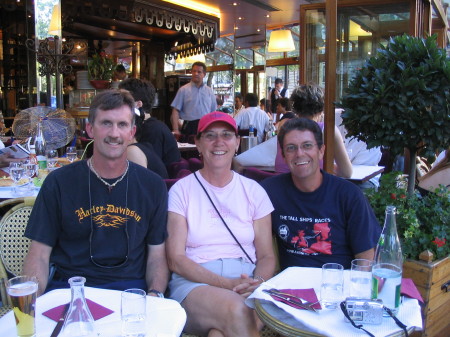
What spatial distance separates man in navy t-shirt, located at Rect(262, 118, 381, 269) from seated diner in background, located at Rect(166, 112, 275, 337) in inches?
4.2

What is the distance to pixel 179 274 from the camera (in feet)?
7.36

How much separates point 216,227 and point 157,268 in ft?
1.14

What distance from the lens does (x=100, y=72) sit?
7.18 metres

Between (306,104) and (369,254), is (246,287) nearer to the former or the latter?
(369,254)

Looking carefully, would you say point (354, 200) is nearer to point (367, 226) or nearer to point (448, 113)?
point (367, 226)

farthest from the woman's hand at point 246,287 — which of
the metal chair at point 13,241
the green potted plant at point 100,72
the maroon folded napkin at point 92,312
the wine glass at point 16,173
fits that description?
the green potted plant at point 100,72

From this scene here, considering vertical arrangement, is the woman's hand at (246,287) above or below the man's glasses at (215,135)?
below

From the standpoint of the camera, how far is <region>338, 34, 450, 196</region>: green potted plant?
2621mm

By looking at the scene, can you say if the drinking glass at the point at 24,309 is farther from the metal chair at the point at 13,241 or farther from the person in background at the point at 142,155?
the person in background at the point at 142,155

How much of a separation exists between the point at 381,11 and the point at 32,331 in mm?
4859

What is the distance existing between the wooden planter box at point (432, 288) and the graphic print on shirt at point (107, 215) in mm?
1510

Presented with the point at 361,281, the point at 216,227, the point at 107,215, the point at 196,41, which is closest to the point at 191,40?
the point at 196,41

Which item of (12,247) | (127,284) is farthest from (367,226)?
(12,247)

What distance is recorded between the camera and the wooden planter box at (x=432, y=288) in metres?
2.46
